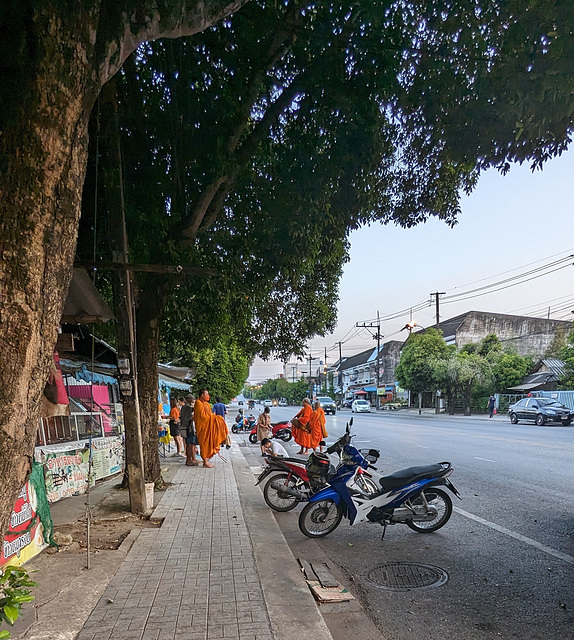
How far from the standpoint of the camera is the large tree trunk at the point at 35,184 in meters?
1.98

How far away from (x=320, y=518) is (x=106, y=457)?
515 cm

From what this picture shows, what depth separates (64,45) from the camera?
2244 millimetres

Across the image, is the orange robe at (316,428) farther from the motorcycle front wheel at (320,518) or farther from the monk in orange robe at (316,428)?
the motorcycle front wheel at (320,518)

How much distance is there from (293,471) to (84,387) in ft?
23.2

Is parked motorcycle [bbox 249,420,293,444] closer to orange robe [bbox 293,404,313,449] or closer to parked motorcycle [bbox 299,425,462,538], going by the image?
orange robe [bbox 293,404,313,449]

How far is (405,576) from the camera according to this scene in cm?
477

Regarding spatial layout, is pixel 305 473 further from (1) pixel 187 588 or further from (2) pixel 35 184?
(2) pixel 35 184

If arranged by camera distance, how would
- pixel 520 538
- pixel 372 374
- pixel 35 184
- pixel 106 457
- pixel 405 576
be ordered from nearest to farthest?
pixel 35 184 < pixel 405 576 < pixel 520 538 < pixel 106 457 < pixel 372 374

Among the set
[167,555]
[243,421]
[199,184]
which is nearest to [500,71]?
[199,184]

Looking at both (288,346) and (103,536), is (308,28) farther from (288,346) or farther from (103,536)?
(288,346)

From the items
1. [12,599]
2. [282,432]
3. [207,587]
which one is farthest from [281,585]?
[282,432]

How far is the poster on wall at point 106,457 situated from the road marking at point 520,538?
611 centimetres

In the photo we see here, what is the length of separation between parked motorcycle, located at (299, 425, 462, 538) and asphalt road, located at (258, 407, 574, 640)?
183 millimetres

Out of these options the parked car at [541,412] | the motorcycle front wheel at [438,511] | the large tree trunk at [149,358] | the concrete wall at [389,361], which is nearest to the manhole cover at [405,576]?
the motorcycle front wheel at [438,511]
